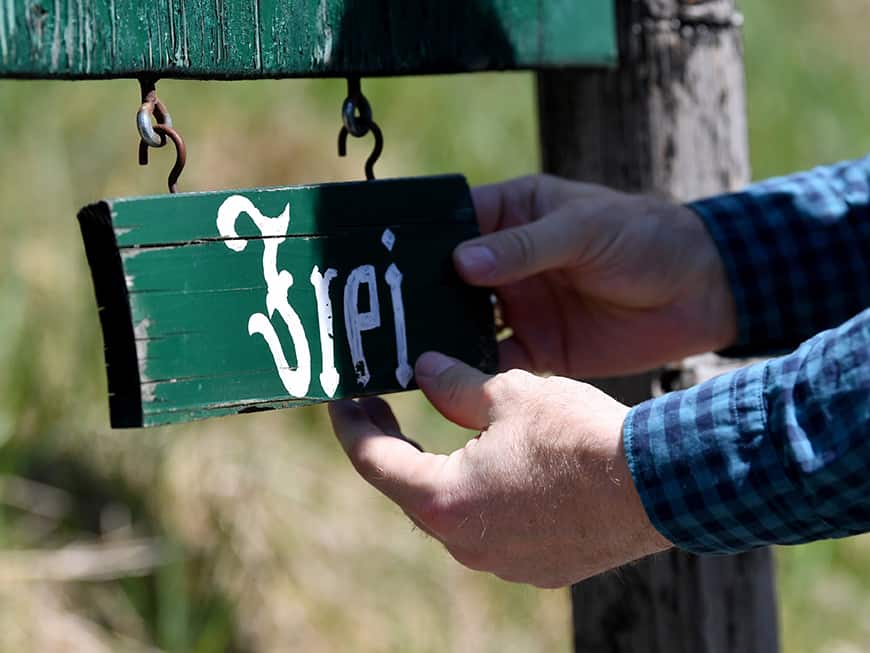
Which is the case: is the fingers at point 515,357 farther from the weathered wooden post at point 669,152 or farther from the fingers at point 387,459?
the fingers at point 387,459

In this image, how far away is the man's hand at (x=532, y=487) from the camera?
1174mm

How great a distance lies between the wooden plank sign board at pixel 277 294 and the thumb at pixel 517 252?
0.03m

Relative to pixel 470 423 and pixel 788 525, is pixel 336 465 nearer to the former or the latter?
pixel 470 423

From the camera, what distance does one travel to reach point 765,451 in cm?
110

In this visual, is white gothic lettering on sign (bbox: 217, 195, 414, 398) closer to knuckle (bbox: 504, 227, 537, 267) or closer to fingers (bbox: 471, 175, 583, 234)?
knuckle (bbox: 504, 227, 537, 267)

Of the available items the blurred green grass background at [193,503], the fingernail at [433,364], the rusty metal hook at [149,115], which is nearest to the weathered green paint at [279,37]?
the rusty metal hook at [149,115]

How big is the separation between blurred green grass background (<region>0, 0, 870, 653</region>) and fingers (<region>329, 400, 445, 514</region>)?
1144mm

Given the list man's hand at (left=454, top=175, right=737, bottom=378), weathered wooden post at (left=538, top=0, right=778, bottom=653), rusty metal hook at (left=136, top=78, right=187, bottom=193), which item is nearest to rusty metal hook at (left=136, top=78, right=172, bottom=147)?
rusty metal hook at (left=136, top=78, right=187, bottom=193)

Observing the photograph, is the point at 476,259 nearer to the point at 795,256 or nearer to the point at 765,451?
the point at 765,451

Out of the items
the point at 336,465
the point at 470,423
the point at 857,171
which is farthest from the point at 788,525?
the point at 336,465

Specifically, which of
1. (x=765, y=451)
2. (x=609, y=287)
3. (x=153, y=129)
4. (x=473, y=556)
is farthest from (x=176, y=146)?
(x=609, y=287)

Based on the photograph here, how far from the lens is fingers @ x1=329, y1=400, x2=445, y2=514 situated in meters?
1.25

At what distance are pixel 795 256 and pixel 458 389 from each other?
2.40 ft

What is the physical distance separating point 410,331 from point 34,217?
185 centimetres
